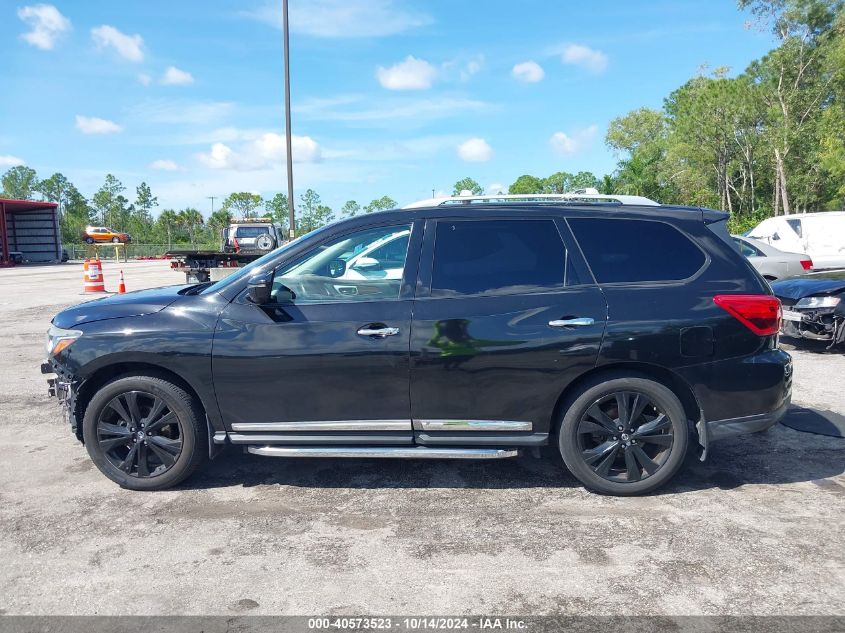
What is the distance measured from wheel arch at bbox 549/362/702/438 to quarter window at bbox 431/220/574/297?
61cm

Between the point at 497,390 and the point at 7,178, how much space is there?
14156 centimetres

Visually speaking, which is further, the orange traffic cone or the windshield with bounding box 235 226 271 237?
the windshield with bounding box 235 226 271 237

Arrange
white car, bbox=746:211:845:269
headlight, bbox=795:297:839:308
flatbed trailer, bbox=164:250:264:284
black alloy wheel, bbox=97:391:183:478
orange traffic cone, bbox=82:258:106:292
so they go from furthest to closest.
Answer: orange traffic cone, bbox=82:258:106:292 < white car, bbox=746:211:845:269 < flatbed trailer, bbox=164:250:264:284 < headlight, bbox=795:297:839:308 < black alloy wheel, bbox=97:391:183:478

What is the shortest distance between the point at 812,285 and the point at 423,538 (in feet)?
22.2

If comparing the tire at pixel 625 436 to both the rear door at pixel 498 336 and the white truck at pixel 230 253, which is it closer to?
the rear door at pixel 498 336

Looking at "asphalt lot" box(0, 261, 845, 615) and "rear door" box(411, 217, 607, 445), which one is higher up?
"rear door" box(411, 217, 607, 445)

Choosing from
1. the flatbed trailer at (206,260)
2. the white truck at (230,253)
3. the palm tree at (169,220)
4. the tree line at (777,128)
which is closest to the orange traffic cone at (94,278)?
the white truck at (230,253)

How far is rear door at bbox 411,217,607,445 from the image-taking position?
385cm

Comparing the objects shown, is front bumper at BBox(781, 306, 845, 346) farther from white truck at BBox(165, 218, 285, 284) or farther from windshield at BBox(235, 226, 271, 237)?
windshield at BBox(235, 226, 271, 237)

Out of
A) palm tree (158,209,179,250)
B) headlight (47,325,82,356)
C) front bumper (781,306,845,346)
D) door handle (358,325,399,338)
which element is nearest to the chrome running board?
door handle (358,325,399,338)

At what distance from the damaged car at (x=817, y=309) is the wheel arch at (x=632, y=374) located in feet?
14.7

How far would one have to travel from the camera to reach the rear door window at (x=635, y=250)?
4020mm

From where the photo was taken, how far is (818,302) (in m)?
7.67

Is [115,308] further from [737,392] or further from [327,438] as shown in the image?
[737,392]
